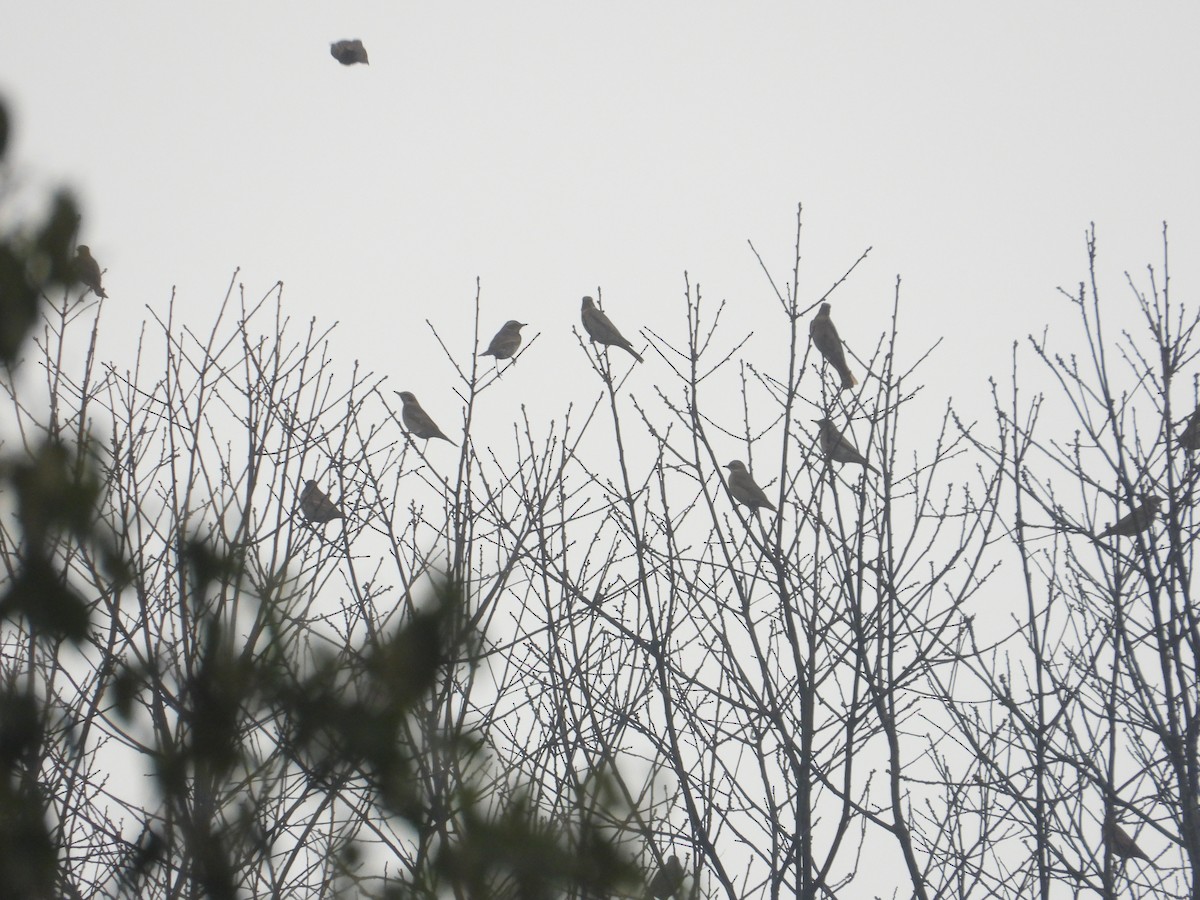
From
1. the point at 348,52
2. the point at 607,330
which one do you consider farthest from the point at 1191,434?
the point at 348,52

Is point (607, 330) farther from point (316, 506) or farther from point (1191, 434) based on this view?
point (1191, 434)

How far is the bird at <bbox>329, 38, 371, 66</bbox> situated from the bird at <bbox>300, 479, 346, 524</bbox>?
6424mm

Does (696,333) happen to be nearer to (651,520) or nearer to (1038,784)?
(651,520)

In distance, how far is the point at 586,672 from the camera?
17.3ft

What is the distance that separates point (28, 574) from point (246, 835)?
35.2 inches

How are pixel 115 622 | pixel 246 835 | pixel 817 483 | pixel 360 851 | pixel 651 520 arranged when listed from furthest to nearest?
pixel 651 520 < pixel 817 483 < pixel 115 622 < pixel 246 835 < pixel 360 851

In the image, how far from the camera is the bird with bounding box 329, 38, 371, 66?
11.4 m

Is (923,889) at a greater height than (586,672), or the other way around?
(586,672)

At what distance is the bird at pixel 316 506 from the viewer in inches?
224

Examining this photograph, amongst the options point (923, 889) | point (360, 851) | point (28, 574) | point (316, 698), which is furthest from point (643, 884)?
point (923, 889)

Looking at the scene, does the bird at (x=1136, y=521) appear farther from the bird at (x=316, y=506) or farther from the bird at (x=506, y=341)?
the bird at (x=506, y=341)

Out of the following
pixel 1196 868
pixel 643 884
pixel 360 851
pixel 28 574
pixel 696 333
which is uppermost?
pixel 696 333

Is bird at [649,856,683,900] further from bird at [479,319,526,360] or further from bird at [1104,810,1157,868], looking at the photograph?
bird at [479,319,526,360]

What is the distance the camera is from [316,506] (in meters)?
5.89
